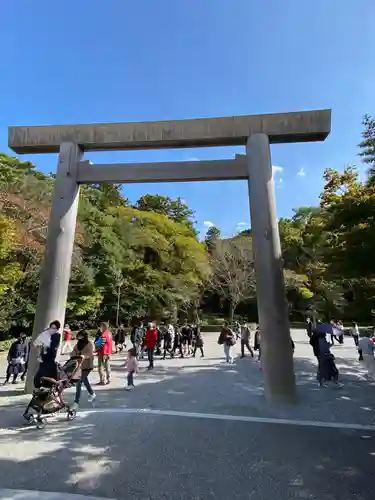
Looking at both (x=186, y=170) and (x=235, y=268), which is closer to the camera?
(x=186, y=170)

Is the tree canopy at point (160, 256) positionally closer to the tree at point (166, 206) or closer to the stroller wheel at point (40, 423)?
the tree at point (166, 206)

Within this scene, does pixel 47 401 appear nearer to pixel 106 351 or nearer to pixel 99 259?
pixel 106 351

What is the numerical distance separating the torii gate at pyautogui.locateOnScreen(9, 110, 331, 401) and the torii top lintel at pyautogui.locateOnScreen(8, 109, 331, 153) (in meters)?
0.02

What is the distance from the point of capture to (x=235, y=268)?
28906 mm

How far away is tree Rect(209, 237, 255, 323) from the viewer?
28.7 meters

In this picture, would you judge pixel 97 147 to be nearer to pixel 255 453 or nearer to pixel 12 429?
pixel 12 429

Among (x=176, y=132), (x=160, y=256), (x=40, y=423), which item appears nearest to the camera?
(x=40, y=423)

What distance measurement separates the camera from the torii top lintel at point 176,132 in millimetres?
7711

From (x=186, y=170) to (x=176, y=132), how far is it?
91 cm

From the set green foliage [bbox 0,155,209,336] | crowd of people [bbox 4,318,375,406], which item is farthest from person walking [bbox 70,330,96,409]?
green foliage [bbox 0,155,209,336]

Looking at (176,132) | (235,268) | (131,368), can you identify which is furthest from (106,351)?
(235,268)

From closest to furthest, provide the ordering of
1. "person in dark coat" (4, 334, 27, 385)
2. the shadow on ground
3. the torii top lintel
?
the shadow on ground, the torii top lintel, "person in dark coat" (4, 334, 27, 385)

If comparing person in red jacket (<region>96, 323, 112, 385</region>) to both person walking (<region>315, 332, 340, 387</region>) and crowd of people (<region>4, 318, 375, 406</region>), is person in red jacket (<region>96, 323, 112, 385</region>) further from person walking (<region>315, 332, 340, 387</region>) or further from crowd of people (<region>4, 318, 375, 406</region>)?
person walking (<region>315, 332, 340, 387</region>)

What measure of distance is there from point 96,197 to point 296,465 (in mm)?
26676
